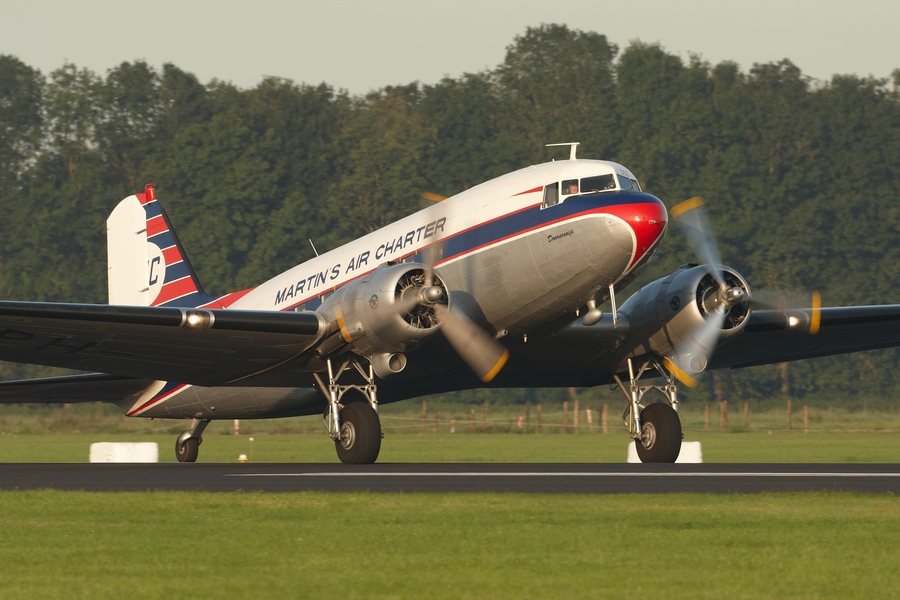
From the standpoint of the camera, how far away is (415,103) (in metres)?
103

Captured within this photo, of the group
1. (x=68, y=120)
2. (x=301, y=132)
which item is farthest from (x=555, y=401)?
(x=68, y=120)

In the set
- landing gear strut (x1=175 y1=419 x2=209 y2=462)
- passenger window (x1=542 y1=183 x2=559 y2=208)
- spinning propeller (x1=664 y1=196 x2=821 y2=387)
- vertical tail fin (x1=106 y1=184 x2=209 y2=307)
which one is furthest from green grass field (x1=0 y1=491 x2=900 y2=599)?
vertical tail fin (x1=106 y1=184 x2=209 y2=307)

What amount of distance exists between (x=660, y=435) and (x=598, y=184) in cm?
513

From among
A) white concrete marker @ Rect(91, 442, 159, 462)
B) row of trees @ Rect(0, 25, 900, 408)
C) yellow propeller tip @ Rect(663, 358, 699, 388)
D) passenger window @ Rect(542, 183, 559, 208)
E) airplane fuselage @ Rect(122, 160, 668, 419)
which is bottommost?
white concrete marker @ Rect(91, 442, 159, 462)

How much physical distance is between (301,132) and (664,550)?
87.1m

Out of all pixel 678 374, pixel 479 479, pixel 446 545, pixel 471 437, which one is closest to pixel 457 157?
pixel 471 437

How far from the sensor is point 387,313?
22.2 meters

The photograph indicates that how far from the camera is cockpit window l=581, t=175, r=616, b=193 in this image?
22906 millimetres

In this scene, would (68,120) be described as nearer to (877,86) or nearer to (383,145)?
(383,145)

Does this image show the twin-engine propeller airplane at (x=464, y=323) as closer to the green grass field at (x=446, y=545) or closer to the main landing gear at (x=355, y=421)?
the main landing gear at (x=355, y=421)

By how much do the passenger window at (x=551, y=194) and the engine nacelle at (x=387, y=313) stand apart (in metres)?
2.27

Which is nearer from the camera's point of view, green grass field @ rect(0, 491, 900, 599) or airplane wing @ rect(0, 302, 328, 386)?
green grass field @ rect(0, 491, 900, 599)

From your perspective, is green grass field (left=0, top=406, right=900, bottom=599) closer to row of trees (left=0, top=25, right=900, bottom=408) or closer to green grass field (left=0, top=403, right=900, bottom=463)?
green grass field (left=0, top=403, right=900, bottom=463)

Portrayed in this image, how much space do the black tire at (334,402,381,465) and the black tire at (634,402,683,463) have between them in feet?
17.0
